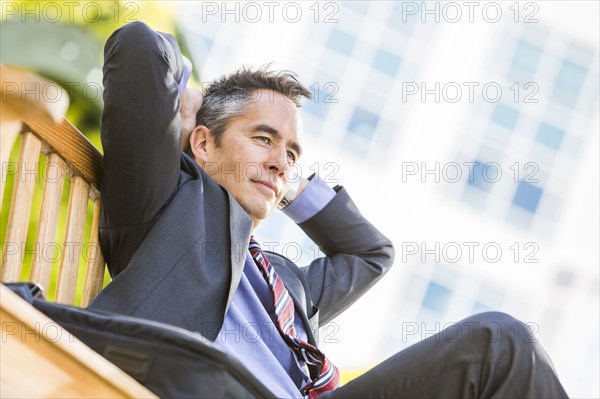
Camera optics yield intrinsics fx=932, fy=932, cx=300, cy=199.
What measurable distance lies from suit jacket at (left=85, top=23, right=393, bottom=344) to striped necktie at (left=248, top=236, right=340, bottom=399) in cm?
13

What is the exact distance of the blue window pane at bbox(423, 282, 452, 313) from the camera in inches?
535

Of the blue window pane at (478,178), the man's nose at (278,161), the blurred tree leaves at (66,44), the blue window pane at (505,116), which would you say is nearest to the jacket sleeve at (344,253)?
the man's nose at (278,161)

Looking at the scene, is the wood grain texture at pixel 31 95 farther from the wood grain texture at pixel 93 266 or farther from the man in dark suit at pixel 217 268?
the wood grain texture at pixel 93 266

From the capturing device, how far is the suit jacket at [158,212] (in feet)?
5.15

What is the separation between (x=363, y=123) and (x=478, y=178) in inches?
91.6

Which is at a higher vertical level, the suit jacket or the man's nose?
the man's nose

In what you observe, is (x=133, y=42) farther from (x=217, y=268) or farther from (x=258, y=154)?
(x=258, y=154)

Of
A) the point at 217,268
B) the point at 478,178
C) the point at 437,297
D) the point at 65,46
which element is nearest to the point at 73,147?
the point at 217,268

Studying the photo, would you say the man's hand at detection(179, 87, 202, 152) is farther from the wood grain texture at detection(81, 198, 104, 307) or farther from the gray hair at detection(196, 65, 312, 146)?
the wood grain texture at detection(81, 198, 104, 307)

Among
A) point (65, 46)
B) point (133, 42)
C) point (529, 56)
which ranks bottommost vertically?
point (133, 42)

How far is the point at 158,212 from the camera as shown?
1.70 meters

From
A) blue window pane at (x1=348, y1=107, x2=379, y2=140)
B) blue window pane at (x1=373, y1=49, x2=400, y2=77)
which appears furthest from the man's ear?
blue window pane at (x1=373, y1=49, x2=400, y2=77)

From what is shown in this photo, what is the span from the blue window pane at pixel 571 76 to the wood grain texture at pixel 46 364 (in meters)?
15.2

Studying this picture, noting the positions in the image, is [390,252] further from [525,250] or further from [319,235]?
[525,250]
